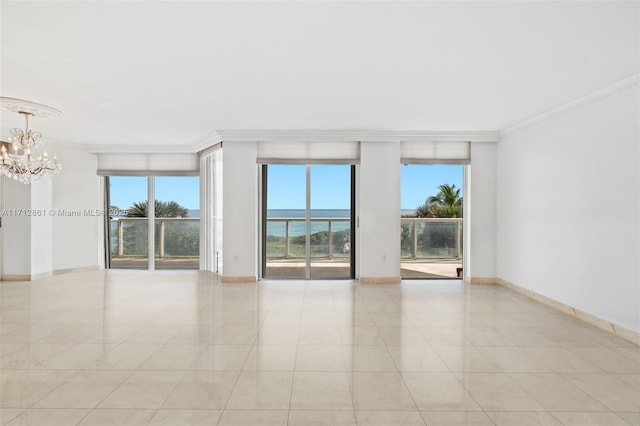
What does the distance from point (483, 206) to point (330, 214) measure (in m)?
2.64

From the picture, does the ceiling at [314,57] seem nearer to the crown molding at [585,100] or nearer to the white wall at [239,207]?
the crown molding at [585,100]

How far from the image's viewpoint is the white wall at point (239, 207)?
231 inches

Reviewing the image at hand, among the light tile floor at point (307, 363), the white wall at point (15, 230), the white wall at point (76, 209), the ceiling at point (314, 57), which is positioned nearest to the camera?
the light tile floor at point (307, 363)

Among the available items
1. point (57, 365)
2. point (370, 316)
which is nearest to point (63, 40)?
point (57, 365)

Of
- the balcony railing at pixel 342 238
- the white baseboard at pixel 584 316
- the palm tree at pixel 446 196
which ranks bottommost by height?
the white baseboard at pixel 584 316

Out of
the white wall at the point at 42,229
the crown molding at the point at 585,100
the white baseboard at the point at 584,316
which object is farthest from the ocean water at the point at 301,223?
the white wall at the point at 42,229

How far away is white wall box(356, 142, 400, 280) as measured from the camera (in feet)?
19.2

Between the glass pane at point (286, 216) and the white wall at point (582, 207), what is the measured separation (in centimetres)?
346

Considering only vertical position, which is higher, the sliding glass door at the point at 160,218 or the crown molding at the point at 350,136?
the crown molding at the point at 350,136

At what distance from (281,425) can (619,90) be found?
4420 millimetres

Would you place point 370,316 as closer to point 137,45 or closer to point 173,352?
point 173,352

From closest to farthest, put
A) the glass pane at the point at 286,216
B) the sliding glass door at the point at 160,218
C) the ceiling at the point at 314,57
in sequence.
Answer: the ceiling at the point at 314,57 → the glass pane at the point at 286,216 → the sliding glass door at the point at 160,218

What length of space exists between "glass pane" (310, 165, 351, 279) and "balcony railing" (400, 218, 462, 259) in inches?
49.3

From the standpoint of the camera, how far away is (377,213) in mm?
5859
